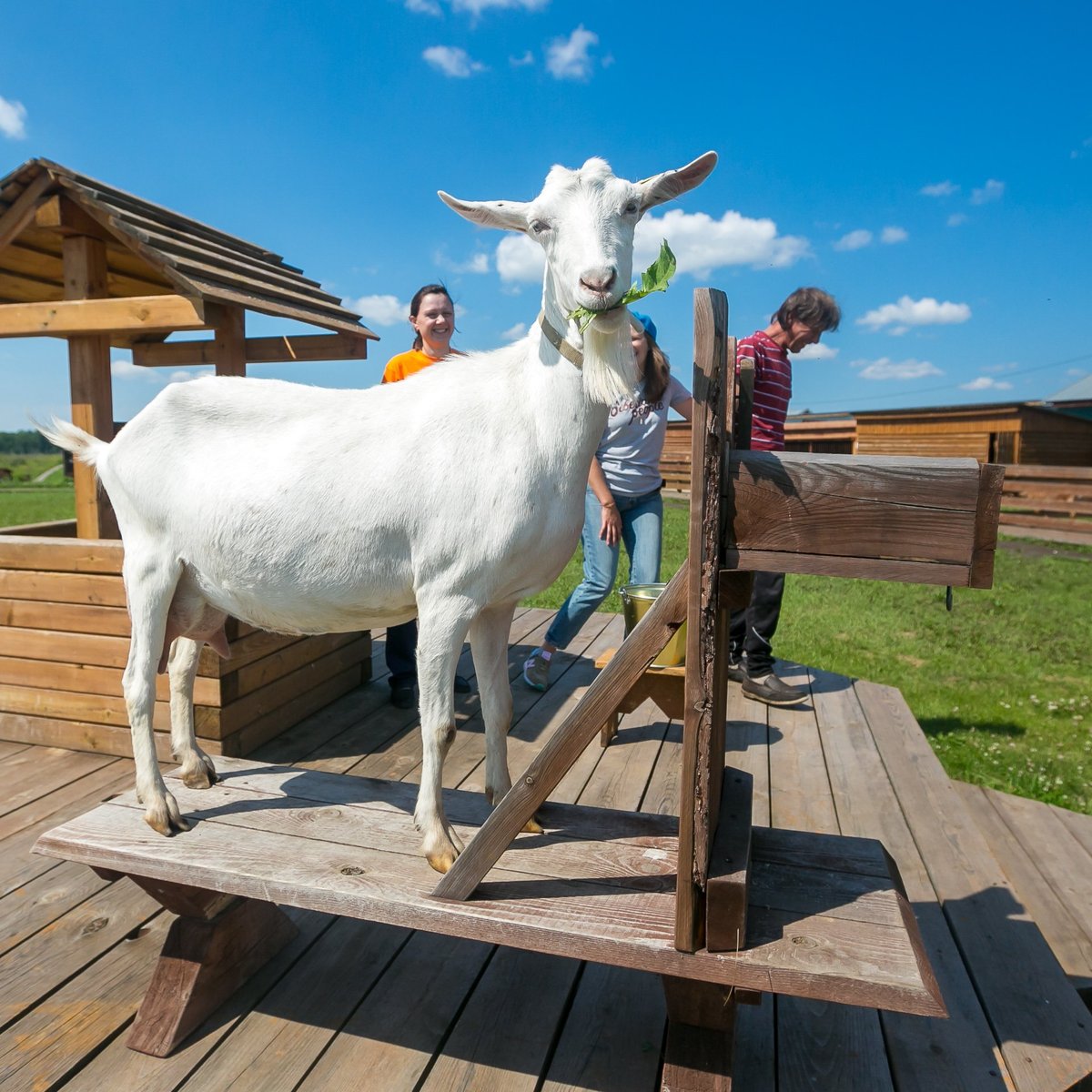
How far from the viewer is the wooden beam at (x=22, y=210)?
13.0 ft

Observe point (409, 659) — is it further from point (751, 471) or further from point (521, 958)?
point (751, 471)

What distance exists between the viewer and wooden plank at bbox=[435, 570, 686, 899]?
183 cm

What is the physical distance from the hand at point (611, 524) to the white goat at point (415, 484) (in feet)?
6.21

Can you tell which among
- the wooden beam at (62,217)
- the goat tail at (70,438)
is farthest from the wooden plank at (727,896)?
the wooden beam at (62,217)

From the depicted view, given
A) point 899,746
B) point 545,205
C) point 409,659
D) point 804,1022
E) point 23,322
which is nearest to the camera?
point 545,205

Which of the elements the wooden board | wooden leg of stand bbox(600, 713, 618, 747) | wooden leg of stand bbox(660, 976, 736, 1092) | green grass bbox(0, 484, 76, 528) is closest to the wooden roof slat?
the wooden board

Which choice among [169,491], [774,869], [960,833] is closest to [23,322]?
[169,491]

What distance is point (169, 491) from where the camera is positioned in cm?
245

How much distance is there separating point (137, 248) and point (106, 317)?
0.36 meters

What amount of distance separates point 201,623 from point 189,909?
3.00ft

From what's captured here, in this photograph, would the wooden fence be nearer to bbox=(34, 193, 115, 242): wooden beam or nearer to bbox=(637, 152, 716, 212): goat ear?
bbox=(637, 152, 716, 212): goat ear

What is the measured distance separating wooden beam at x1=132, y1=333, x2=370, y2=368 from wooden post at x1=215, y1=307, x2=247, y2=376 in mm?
396

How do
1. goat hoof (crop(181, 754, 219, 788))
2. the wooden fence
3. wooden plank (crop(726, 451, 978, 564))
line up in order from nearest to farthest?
wooden plank (crop(726, 451, 978, 564)), goat hoof (crop(181, 754, 219, 788)), the wooden fence

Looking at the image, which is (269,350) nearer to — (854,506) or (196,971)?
(196,971)
